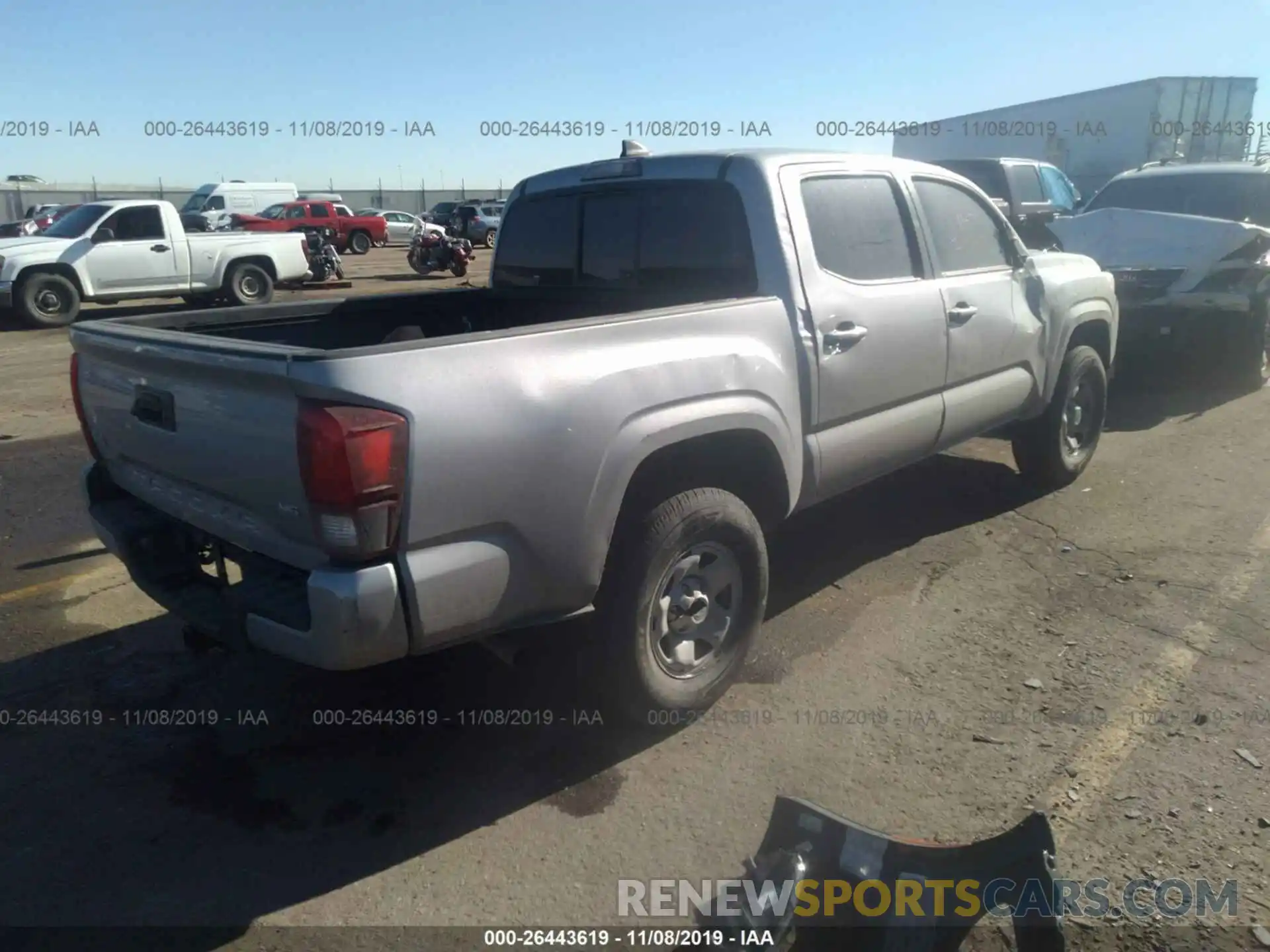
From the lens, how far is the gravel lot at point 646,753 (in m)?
2.80

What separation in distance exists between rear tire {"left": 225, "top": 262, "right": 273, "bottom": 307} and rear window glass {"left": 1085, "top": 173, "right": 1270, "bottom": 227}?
40.9 feet

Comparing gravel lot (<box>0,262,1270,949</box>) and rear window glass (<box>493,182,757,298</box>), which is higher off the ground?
rear window glass (<box>493,182,757,298</box>)

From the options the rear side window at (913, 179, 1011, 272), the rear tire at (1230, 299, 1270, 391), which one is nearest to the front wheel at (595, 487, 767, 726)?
the rear side window at (913, 179, 1011, 272)

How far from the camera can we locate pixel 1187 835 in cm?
295

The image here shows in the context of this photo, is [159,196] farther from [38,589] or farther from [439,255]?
[38,589]

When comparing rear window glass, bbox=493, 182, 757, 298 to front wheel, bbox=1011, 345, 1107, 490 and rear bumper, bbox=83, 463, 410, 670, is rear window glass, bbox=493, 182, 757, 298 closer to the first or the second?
rear bumper, bbox=83, 463, 410, 670

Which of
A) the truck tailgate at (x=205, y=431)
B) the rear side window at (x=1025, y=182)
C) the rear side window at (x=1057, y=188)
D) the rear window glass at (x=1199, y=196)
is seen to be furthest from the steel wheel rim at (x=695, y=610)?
the rear side window at (x=1057, y=188)

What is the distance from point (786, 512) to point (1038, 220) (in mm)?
4576

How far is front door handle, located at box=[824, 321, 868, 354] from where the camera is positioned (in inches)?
153

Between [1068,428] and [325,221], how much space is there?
29.4m

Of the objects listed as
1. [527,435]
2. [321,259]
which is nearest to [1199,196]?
[527,435]

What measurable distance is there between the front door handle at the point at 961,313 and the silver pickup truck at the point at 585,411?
2cm

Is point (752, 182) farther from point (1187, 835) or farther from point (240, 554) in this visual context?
point (1187, 835)

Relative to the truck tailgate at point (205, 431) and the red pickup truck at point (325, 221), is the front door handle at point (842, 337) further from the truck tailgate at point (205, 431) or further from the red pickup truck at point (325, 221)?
the red pickup truck at point (325, 221)
